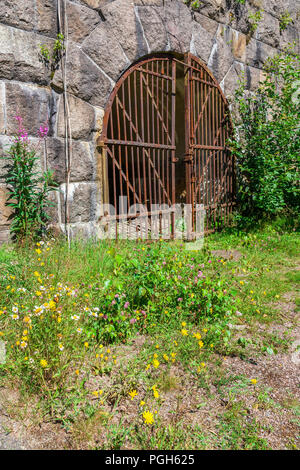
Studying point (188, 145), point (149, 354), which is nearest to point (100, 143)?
point (188, 145)

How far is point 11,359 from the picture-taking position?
1.88 m

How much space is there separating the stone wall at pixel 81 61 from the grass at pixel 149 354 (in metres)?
1.01

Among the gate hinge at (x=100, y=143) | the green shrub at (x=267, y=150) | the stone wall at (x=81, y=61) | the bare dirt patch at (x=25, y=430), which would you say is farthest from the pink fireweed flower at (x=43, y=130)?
the green shrub at (x=267, y=150)

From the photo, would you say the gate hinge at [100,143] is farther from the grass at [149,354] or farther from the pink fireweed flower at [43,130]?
the grass at [149,354]

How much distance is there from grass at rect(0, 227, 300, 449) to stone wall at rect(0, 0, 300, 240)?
1.01 m

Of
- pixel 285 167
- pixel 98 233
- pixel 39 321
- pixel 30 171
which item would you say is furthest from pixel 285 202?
pixel 39 321

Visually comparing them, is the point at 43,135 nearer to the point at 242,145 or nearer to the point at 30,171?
the point at 30,171

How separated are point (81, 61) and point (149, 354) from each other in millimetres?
2974

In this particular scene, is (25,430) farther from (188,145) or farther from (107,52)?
(188,145)

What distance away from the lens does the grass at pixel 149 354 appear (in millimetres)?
1561

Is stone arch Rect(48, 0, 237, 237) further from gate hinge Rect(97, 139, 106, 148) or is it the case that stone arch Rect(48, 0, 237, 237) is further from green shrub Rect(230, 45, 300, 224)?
green shrub Rect(230, 45, 300, 224)

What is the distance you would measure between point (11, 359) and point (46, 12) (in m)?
3.16

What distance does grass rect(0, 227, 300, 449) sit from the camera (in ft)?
5.12

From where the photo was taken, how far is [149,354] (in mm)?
2070
